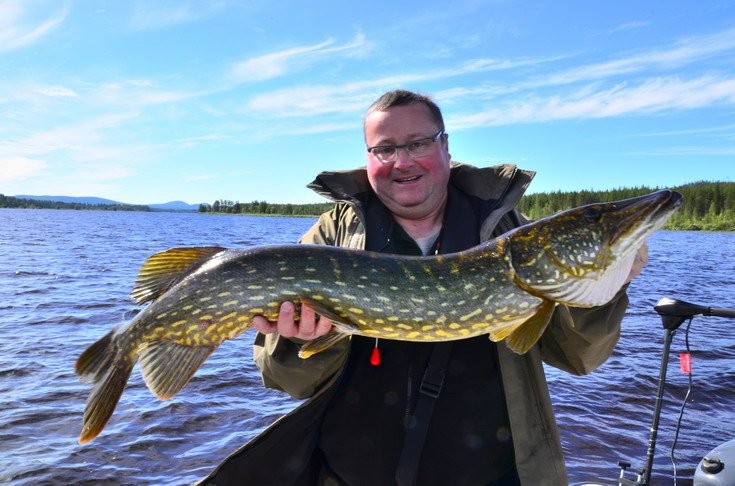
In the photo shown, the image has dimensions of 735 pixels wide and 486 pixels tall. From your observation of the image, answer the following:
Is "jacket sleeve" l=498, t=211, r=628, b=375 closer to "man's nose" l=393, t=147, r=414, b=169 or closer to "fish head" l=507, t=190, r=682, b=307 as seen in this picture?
"fish head" l=507, t=190, r=682, b=307

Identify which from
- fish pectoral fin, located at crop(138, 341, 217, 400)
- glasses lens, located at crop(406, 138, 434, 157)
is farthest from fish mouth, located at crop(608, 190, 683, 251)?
fish pectoral fin, located at crop(138, 341, 217, 400)

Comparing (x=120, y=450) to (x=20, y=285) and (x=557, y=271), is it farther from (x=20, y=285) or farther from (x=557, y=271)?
(x=20, y=285)

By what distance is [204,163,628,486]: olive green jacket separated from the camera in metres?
2.74

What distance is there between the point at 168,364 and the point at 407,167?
1.64 metres

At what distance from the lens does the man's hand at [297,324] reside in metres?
2.81

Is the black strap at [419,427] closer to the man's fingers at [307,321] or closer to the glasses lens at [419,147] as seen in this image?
the man's fingers at [307,321]

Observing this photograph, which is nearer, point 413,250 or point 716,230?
point 413,250

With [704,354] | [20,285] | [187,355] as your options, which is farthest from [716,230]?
[187,355]

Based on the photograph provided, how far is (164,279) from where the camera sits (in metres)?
2.95

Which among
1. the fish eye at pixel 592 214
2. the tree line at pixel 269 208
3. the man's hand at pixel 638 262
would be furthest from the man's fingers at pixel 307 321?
the tree line at pixel 269 208

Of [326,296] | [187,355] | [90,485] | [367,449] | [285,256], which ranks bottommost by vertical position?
[90,485]

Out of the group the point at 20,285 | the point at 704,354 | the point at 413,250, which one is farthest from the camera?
the point at 20,285

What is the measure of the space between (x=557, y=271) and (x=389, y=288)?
33.3 inches

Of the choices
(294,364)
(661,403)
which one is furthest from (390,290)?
(661,403)
